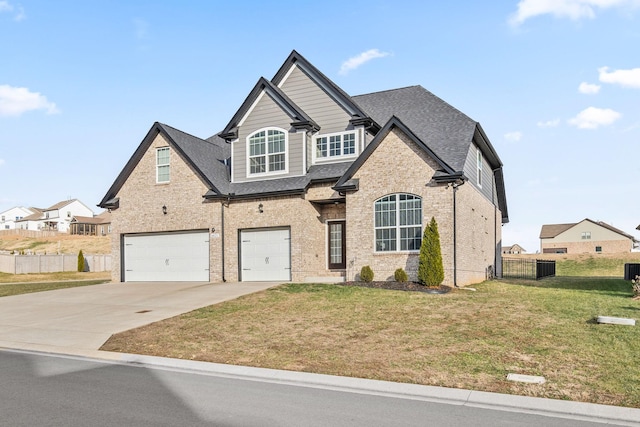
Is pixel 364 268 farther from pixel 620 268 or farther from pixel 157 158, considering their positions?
pixel 620 268

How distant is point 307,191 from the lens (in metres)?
22.1

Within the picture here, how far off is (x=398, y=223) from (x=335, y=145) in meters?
5.39

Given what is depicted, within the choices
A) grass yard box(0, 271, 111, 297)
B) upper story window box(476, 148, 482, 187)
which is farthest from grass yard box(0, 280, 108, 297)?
upper story window box(476, 148, 482, 187)

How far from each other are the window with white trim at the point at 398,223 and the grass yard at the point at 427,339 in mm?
3539

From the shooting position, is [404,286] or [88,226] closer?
[404,286]

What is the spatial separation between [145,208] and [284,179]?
7208 millimetres

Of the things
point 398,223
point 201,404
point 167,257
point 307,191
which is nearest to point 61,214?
point 167,257

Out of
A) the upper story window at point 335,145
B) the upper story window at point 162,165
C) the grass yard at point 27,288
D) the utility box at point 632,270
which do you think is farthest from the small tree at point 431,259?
the grass yard at point 27,288

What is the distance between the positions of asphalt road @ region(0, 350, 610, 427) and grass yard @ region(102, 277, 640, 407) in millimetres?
1218

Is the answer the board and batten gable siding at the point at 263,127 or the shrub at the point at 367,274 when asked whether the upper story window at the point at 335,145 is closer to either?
the board and batten gable siding at the point at 263,127

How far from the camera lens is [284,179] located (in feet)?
75.4

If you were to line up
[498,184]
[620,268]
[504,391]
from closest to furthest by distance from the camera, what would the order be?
[504,391] < [498,184] < [620,268]

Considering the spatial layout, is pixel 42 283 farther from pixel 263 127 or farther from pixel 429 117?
pixel 429 117

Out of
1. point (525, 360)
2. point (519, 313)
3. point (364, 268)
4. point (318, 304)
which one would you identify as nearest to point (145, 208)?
point (364, 268)
